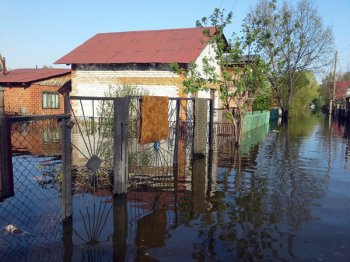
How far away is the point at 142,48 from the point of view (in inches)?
826

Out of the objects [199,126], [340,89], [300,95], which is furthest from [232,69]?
[340,89]

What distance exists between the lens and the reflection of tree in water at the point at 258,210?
14.2 feet

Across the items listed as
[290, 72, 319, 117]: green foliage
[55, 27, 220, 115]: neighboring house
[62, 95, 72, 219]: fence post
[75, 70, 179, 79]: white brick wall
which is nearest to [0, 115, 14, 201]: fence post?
[62, 95, 72, 219]: fence post

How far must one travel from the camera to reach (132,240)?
4504 mm

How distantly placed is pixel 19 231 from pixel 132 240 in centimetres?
151

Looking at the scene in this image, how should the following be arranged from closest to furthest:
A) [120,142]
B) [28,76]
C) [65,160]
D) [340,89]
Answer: [65,160], [120,142], [28,76], [340,89]

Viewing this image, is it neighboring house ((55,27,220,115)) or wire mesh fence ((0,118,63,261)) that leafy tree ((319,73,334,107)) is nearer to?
neighboring house ((55,27,220,115))

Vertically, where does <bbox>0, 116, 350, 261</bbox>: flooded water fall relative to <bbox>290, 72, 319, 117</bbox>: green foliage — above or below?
below

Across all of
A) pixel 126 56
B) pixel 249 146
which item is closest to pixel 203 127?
pixel 249 146

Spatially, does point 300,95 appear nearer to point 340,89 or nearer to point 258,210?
point 340,89

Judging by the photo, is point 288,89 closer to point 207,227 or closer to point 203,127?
point 203,127

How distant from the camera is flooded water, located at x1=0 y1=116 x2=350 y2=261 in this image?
13.6 feet

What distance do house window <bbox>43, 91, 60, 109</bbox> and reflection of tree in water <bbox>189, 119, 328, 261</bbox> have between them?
58.2ft

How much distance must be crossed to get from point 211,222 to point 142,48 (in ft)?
56.4
